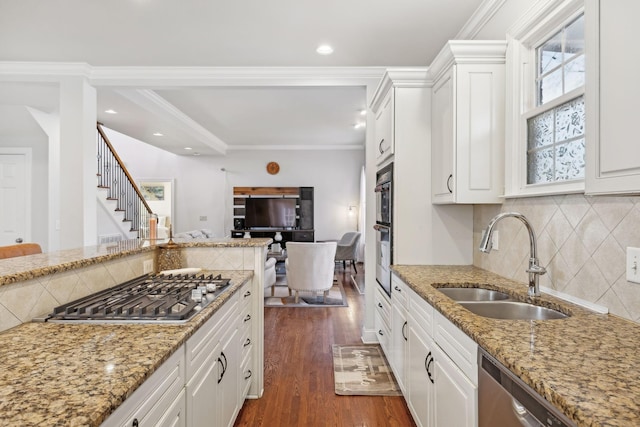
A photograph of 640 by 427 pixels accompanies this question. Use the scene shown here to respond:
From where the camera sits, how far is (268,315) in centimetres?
437

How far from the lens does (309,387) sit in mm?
2631

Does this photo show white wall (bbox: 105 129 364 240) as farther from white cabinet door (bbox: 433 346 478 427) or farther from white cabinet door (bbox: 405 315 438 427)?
white cabinet door (bbox: 433 346 478 427)

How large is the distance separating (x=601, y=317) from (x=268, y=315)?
11.7 ft

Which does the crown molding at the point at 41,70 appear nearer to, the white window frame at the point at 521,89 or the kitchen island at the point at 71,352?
the kitchen island at the point at 71,352

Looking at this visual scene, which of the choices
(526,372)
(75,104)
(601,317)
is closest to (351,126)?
(75,104)

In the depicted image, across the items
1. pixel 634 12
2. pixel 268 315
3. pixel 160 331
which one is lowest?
pixel 268 315

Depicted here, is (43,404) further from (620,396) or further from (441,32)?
(441,32)

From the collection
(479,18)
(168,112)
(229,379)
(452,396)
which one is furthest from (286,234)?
(452,396)

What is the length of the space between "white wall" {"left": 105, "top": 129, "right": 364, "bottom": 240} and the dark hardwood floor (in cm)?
437

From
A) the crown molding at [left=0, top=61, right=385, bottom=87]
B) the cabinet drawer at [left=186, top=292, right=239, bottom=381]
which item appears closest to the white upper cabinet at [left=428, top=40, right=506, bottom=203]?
the cabinet drawer at [left=186, top=292, right=239, bottom=381]

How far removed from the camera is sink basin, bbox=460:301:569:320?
1.60 m

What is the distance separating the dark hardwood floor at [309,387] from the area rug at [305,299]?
56cm

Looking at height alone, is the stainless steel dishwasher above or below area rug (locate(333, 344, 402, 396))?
above

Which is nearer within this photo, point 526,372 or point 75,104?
point 526,372
